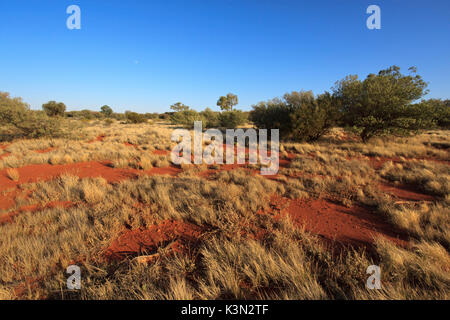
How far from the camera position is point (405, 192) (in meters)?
5.01

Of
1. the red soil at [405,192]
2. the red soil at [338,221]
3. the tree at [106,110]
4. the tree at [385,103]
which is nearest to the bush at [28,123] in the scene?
the red soil at [338,221]

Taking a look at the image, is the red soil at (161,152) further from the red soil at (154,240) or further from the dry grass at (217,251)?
the red soil at (154,240)

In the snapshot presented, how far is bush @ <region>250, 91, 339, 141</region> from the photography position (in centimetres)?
1415

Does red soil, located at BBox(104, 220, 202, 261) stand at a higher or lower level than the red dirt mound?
lower

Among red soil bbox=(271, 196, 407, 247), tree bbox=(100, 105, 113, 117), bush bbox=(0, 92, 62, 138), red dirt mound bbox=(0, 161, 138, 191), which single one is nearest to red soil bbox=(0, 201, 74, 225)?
red dirt mound bbox=(0, 161, 138, 191)

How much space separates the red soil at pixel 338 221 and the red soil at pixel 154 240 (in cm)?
209

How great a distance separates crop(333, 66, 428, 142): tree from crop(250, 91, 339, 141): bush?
140 cm

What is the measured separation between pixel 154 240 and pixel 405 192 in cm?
731

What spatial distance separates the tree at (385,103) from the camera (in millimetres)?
11633

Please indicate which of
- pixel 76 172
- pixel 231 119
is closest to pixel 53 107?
pixel 231 119

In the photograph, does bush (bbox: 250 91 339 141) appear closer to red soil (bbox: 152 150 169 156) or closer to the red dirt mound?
red soil (bbox: 152 150 169 156)

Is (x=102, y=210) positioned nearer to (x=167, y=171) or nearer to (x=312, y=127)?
(x=167, y=171)
